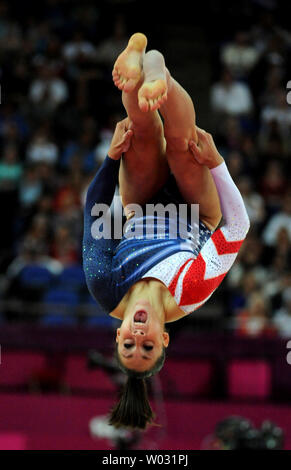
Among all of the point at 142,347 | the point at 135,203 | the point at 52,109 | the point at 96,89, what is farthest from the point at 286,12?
the point at 142,347

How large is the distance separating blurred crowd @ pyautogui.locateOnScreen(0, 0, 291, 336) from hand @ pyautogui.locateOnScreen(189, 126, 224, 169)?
3.30 m

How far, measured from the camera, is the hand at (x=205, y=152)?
3426mm

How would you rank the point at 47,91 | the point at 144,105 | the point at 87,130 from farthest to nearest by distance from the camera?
1. the point at 47,91
2. the point at 87,130
3. the point at 144,105

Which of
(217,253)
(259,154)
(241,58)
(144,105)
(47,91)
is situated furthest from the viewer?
(241,58)

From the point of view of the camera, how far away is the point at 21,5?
9.74 m

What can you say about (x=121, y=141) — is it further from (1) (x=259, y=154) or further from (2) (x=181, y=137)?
(1) (x=259, y=154)

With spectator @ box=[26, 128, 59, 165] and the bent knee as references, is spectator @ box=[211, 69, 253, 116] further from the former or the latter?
the bent knee

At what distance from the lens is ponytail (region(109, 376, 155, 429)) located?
3238 millimetres

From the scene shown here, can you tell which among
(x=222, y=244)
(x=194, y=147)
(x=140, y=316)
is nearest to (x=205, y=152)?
(x=194, y=147)

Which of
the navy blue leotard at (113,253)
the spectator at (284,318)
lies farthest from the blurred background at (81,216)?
the navy blue leotard at (113,253)

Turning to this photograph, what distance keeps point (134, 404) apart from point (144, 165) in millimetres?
1094

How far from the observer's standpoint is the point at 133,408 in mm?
3254

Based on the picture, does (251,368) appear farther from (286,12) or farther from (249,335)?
(286,12)

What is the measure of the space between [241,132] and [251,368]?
321cm
